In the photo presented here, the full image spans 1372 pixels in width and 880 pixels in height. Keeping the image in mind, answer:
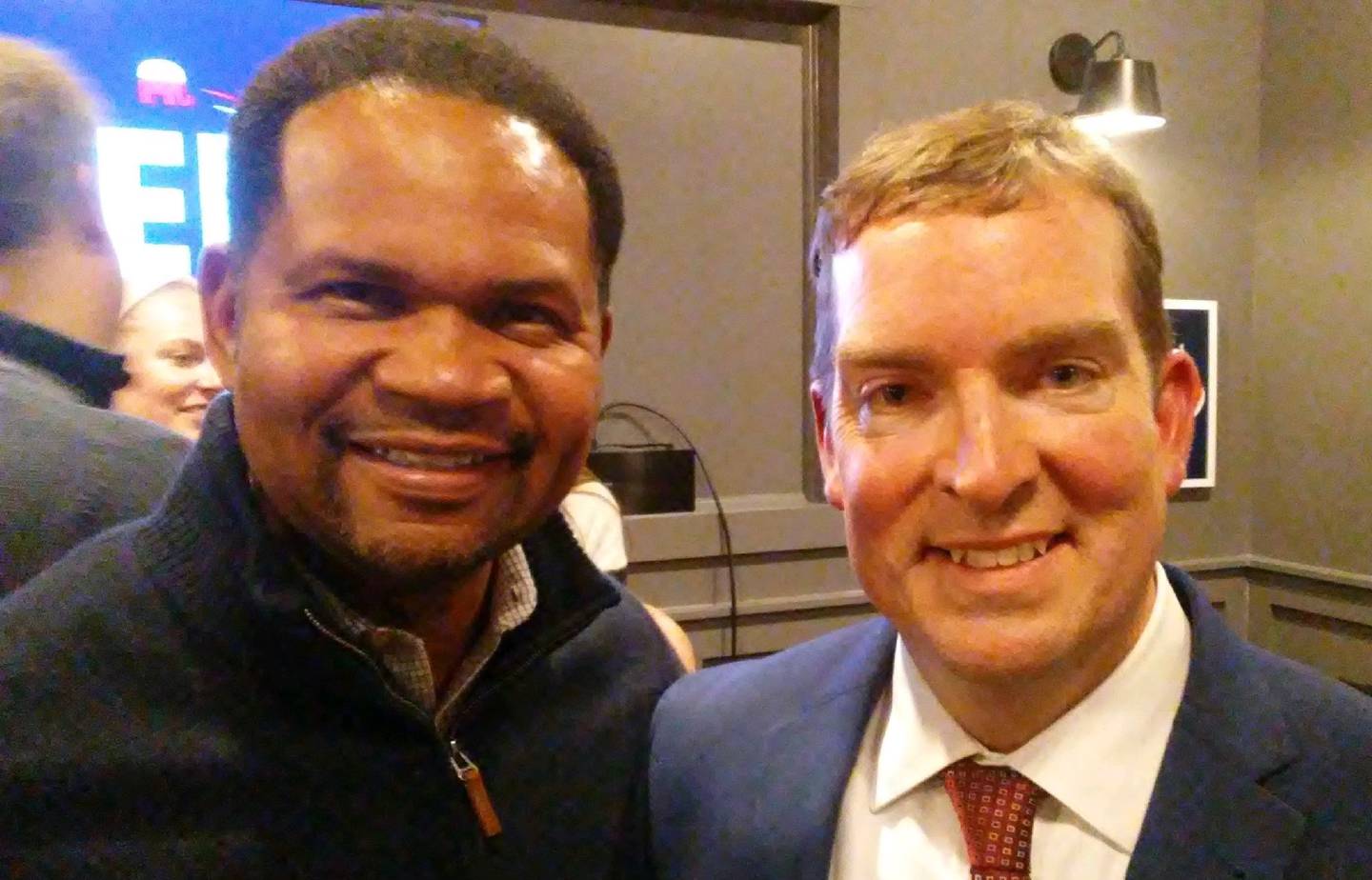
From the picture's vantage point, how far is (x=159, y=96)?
290cm

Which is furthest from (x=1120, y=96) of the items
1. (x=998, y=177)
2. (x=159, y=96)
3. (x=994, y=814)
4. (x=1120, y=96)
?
(x=994, y=814)

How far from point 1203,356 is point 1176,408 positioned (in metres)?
3.74

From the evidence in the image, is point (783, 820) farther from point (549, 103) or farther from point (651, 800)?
point (549, 103)

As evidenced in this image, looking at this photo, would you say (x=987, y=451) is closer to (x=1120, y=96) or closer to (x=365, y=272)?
(x=365, y=272)

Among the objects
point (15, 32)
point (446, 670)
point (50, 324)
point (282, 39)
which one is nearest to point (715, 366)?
point (282, 39)

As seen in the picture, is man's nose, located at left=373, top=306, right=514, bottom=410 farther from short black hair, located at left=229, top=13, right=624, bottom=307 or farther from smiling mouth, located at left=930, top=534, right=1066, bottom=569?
smiling mouth, located at left=930, top=534, right=1066, bottom=569

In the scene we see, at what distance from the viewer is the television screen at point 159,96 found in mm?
2826

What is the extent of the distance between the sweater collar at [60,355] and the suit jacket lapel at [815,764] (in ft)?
3.20

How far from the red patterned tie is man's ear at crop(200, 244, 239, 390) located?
81cm

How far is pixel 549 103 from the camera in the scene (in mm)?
1097

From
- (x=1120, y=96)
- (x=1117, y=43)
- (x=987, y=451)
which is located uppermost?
(x=1117, y=43)

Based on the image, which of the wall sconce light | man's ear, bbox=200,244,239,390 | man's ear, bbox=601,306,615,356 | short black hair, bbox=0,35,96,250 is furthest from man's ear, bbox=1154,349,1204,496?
the wall sconce light

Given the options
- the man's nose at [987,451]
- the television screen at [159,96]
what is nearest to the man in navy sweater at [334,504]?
the man's nose at [987,451]

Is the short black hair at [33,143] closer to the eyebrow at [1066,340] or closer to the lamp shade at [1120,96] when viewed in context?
the eyebrow at [1066,340]
